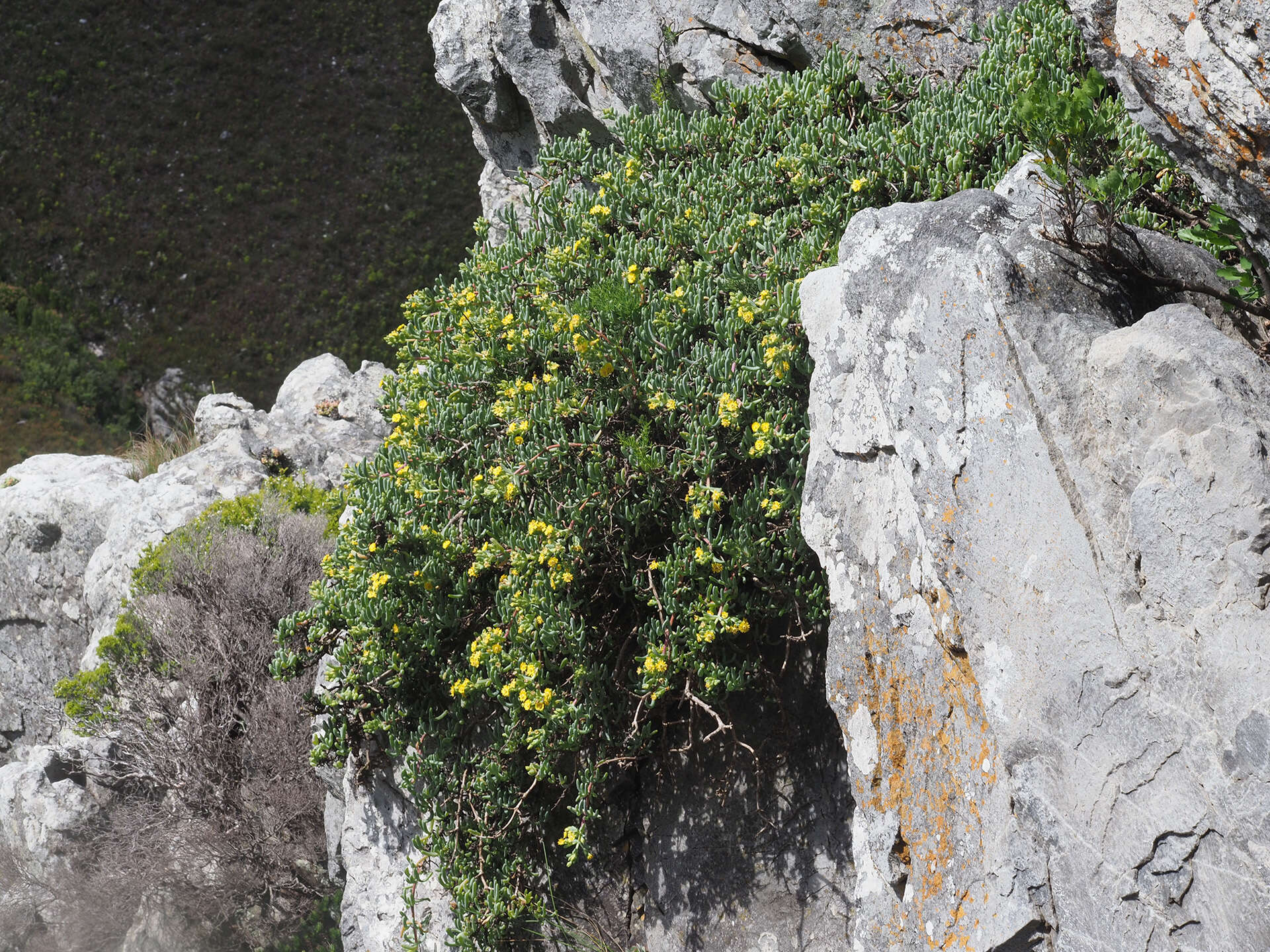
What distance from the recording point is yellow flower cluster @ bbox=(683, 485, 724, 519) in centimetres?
336

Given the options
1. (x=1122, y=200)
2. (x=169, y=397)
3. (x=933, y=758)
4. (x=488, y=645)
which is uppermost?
(x=1122, y=200)

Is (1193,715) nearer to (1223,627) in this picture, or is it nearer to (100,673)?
(1223,627)

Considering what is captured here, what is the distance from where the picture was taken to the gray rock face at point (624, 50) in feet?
14.7

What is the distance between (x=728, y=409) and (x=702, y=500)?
347 millimetres

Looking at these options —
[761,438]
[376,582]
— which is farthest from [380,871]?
[761,438]

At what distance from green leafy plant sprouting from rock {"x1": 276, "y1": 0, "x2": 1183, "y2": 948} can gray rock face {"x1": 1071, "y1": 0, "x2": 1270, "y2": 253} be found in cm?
90

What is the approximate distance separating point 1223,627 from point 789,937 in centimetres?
239

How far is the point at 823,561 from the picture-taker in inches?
119

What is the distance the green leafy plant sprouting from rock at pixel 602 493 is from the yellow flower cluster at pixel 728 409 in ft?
0.04

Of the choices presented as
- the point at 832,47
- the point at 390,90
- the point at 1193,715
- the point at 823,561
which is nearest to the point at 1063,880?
the point at 1193,715

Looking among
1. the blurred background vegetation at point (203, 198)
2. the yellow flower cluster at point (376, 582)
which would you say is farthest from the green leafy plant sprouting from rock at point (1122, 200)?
the blurred background vegetation at point (203, 198)

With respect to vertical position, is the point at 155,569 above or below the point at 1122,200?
below

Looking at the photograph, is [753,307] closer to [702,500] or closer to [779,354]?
[779,354]

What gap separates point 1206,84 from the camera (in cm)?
244
